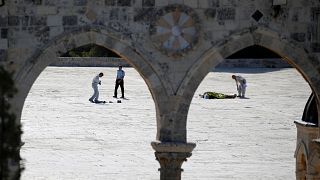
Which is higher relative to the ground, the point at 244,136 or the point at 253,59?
the point at 253,59

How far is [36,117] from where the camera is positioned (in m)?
35.7

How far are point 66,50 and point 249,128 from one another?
18.5 metres

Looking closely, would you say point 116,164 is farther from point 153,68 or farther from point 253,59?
point 253,59

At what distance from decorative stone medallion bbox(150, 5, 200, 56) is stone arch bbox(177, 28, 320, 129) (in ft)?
1.07

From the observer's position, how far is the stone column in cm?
1585

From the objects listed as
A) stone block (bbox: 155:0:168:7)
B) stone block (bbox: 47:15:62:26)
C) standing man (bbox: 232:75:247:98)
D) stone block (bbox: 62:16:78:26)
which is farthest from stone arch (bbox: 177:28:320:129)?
standing man (bbox: 232:75:247:98)

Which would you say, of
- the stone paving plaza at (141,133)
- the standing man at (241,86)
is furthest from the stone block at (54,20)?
the standing man at (241,86)

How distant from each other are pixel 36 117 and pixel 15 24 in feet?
66.2

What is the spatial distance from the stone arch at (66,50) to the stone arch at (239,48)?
20.9 inches

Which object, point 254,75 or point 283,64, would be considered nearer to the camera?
point 254,75

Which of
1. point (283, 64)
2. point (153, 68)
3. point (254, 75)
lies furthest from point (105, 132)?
point (283, 64)

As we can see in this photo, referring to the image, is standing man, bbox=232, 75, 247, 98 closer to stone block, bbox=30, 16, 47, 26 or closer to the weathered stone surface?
the weathered stone surface

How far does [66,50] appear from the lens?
15.8 m

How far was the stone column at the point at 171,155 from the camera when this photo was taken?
15852mm
